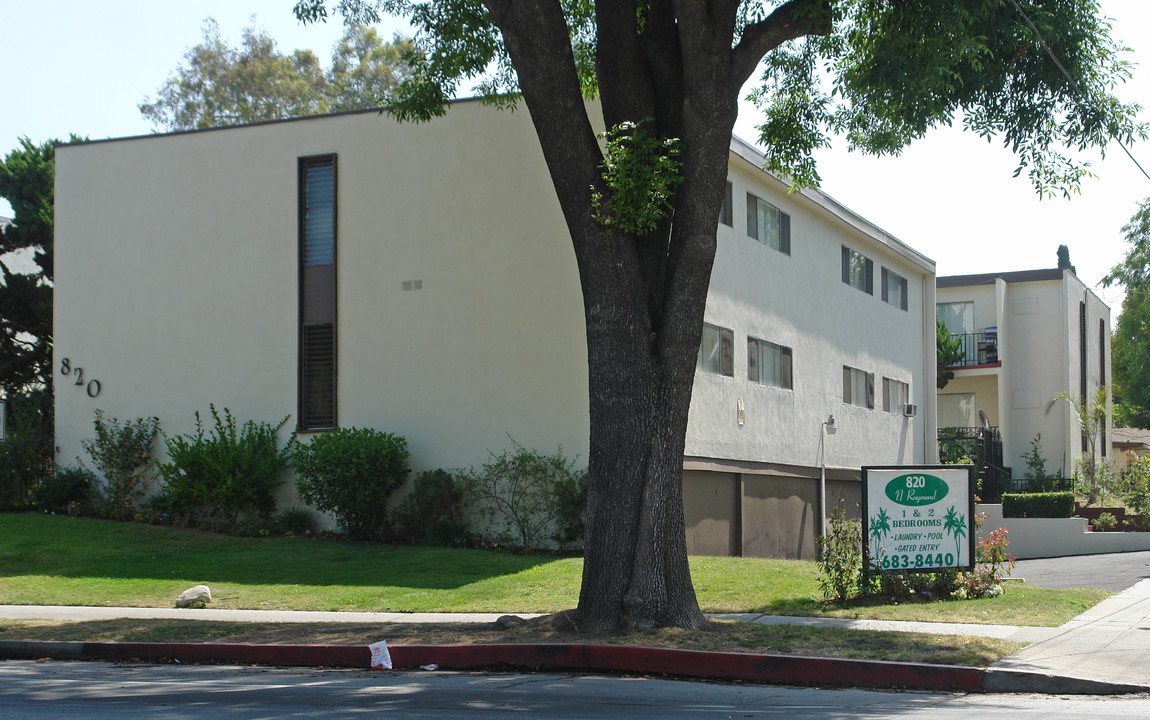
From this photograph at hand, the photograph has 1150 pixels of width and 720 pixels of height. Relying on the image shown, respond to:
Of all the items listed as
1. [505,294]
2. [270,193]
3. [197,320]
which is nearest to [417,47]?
[505,294]

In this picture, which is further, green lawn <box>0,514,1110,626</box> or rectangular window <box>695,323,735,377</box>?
rectangular window <box>695,323,735,377</box>

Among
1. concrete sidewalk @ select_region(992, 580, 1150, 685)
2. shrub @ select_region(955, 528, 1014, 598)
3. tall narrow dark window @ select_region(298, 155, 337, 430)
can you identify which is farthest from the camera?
tall narrow dark window @ select_region(298, 155, 337, 430)

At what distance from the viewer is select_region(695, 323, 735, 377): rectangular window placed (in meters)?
21.4

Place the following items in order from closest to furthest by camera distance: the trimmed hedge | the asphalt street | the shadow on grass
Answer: the asphalt street → the shadow on grass → the trimmed hedge

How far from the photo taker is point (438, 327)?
814 inches

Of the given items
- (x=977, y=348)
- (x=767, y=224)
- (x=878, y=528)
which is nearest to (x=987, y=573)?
(x=878, y=528)

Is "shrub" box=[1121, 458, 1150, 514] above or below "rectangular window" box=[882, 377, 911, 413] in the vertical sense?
below

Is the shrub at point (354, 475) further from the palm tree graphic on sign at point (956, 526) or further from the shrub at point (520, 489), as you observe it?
the palm tree graphic on sign at point (956, 526)

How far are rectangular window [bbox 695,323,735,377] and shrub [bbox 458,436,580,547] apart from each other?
362 cm

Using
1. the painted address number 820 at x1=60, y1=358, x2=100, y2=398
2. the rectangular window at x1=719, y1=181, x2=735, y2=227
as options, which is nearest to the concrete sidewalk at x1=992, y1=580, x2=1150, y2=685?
the rectangular window at x1=719, y1=181, x2=735, y2=227

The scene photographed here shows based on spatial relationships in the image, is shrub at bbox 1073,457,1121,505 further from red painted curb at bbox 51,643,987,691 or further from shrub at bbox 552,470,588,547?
red painted curb at bbox 51,643,987,691

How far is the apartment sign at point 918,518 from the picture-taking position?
13688 millimetres

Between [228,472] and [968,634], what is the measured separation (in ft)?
46.5

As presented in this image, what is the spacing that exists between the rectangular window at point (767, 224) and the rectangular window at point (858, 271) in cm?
393
